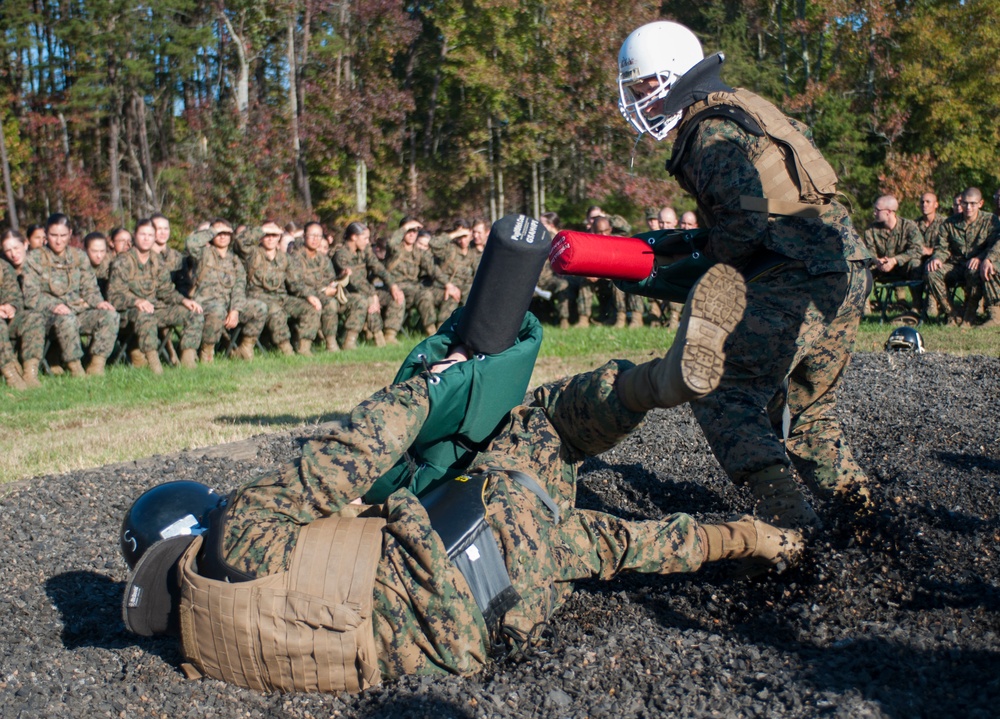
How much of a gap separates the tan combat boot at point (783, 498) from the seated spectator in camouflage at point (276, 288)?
370 inches

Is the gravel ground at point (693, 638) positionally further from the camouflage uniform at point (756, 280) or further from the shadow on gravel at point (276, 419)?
the shadow on gravel at point (276, 419)

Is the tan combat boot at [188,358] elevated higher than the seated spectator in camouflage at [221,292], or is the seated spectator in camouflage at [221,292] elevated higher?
the seated spectator in camouflage at [221,292]

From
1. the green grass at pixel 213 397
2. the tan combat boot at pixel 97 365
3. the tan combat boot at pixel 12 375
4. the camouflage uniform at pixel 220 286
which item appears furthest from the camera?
the camouflage uniform at pixel 220 286

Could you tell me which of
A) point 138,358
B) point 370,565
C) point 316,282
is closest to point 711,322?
point 370,565

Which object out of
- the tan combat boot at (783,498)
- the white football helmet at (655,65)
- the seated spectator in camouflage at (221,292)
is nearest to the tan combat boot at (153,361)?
the seated spectator in camouflage at (221,292)

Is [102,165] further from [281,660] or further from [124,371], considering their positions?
[281,660]

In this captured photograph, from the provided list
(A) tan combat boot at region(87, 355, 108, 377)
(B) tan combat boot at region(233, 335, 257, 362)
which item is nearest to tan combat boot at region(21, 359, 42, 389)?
(A) tan combat boot at region(87, 355, 108, 377)

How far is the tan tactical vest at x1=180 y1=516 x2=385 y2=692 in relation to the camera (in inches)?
113

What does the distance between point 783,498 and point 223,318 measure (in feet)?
30.2

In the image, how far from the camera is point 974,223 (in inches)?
514

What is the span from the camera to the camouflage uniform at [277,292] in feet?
40.8

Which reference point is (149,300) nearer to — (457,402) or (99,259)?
(99,259)

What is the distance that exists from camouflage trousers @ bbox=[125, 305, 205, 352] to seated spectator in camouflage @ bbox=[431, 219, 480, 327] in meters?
3.81

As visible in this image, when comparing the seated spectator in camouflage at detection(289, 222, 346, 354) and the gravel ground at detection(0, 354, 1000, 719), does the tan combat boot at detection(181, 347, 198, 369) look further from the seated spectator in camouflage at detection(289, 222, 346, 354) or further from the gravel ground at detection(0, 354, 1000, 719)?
the gravel ground at detection(0, 354, 1000, 719)
